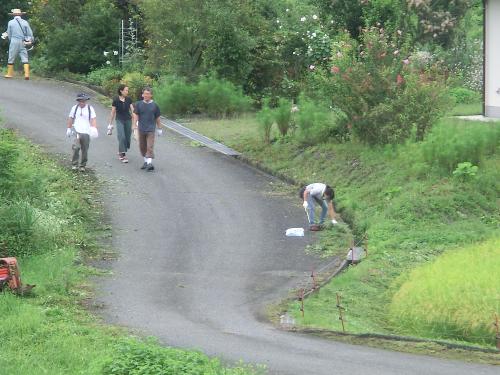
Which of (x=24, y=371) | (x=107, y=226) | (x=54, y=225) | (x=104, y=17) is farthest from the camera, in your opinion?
(x=104, y=17)

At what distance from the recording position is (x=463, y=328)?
45.4 ft

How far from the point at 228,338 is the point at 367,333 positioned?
160 cm

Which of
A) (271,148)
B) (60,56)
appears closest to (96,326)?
(271,148)

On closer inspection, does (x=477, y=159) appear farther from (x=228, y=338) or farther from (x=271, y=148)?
(x=228, y=338)

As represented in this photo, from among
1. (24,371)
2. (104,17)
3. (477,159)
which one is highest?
(104,17)

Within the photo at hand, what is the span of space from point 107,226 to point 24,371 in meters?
7.35

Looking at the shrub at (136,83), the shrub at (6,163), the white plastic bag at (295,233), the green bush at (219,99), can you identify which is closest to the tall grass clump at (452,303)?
the white plastic bag at (295,233)

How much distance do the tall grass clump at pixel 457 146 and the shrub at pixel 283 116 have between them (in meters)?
3.87

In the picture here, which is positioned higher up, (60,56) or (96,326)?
(60,56)

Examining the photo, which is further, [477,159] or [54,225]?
[477,159]

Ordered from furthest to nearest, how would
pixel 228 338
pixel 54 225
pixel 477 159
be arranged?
pixel 477 159, pixel 54 225, pixel 228 338

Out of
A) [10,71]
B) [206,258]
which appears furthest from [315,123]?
[10,71]

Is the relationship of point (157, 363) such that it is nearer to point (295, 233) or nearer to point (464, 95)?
point (295, 233)

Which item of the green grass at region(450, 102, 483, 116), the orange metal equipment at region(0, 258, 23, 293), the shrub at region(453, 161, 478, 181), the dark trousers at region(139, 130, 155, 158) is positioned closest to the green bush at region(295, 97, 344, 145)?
the dark trousers at region(139, 130, 155, 158)
